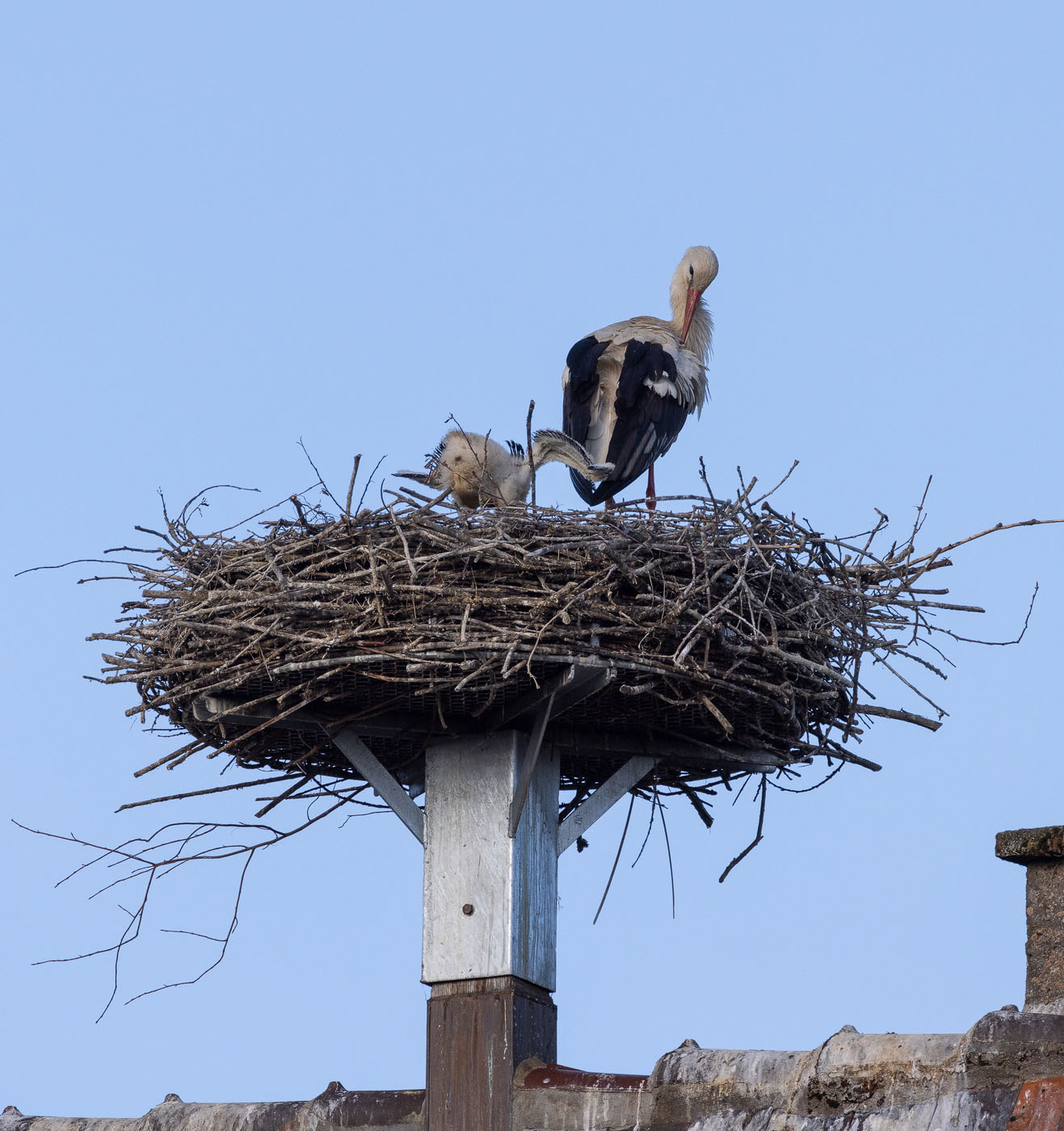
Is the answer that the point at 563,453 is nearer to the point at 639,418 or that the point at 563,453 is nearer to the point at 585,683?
the point at 639,418

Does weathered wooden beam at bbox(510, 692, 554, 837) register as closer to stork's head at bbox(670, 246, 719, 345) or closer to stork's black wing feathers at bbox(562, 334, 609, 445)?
stork's black wing feathers at bbox(562, 334, 609, 445)

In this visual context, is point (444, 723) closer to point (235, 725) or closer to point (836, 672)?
point (235, 725)

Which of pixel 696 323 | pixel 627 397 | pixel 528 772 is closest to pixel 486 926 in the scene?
pixel 528 772

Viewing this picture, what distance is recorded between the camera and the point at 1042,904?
20.3 ft

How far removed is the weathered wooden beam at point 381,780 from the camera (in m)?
7.14

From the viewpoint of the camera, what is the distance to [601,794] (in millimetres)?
7305

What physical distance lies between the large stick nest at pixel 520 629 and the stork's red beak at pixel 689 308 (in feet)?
12.2

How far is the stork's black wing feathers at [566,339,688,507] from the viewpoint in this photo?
993 centimetres

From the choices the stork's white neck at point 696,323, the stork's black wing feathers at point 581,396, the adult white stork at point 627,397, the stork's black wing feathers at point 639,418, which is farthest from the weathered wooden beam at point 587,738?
the stork's white neck at point 696,323

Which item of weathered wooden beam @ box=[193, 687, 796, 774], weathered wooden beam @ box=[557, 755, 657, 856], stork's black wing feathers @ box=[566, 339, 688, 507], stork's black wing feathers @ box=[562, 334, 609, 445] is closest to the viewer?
weathered wooden beam @ box=[193, 687, 796, 774]

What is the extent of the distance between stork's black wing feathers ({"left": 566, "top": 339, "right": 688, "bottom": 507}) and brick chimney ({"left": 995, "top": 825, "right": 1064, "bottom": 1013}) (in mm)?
3940

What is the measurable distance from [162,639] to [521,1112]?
2.09m

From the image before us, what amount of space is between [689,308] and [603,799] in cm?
446

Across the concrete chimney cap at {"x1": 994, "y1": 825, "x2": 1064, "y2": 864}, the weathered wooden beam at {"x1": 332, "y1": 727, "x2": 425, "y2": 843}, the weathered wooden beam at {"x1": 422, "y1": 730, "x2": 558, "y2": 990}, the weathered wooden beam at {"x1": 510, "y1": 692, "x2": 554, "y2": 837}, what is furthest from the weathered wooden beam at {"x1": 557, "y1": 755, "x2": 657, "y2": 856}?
the concrete chimney cap at {"x1": 994, "y1": 825, "x2": 1064, "y2": 864}
